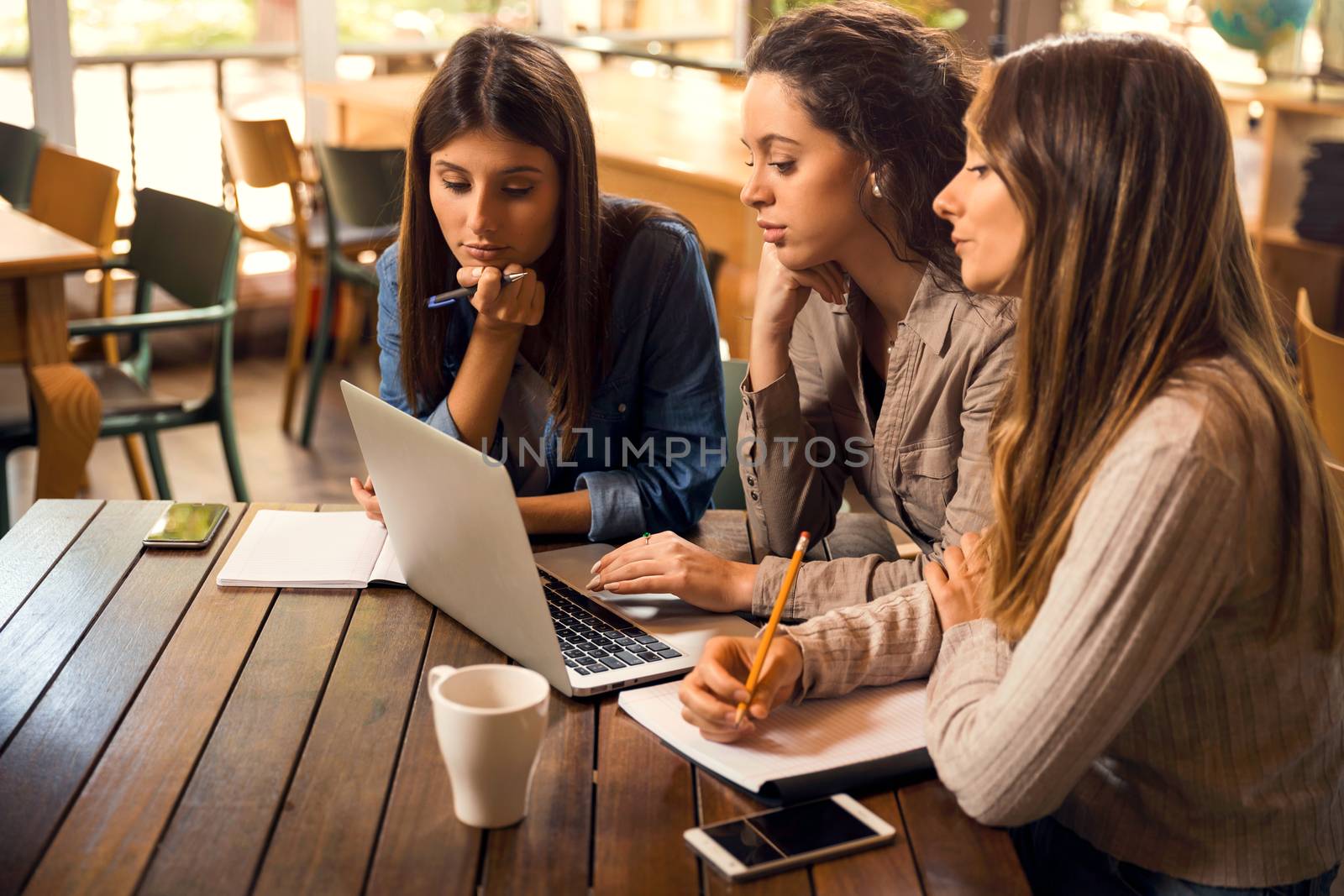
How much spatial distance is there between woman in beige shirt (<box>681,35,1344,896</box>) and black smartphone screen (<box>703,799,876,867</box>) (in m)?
0.08

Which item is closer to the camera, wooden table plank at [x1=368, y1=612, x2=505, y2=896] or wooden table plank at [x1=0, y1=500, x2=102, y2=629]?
wooden table plank at [x1=368, y1=612, x2=505, y2=896]

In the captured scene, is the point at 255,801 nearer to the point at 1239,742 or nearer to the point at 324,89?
the point at 1239,742

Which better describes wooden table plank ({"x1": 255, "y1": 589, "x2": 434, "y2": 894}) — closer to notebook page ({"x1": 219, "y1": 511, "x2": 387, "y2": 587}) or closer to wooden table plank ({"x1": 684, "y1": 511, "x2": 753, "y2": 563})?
notebook page ({"x1": 219, "y1": 511, "x2": 387, "y2": 587})

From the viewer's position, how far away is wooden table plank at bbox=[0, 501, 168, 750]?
1118 millimetres

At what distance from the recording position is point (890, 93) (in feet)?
4.73

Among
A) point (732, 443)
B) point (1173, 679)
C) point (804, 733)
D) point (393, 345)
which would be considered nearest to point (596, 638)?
point (804, 733)

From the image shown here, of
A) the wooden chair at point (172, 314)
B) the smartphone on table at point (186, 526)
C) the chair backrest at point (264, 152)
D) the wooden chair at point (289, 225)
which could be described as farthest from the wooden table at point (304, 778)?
the chair backrest at point (264, 152)

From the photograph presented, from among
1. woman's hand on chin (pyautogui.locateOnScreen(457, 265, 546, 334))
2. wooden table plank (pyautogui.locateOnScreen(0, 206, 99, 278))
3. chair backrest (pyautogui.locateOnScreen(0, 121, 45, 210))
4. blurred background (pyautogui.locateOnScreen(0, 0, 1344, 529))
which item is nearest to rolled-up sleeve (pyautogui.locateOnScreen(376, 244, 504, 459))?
woman's hand on chin (pyautogui.locateOnScreen(457, 265, 546, 334))

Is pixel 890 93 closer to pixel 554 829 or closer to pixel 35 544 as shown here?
pixel 554 829

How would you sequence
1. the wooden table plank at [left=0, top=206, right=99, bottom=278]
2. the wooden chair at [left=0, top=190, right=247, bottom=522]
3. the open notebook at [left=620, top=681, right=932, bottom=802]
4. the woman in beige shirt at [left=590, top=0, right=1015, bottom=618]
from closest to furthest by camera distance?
the open notebook at [left=620, top=681, right=932, bottom=802]
the woman in beige shirt at [left=590, top=0, right=1015, bottom=618]
the wooden table plank at [left=0, top=206, right=99, bottom=278]
the wooden chair at [left=0, top=190, right=247, bottom=522]

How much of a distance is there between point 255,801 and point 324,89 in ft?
13.1

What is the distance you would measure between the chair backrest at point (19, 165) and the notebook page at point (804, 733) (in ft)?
10.0

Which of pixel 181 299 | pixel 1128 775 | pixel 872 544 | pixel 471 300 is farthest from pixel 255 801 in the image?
pixel 181 299

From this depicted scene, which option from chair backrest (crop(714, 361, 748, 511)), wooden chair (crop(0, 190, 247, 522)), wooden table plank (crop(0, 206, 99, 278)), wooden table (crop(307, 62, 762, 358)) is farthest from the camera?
wooden table (crop(307, 62, 762, 358))
